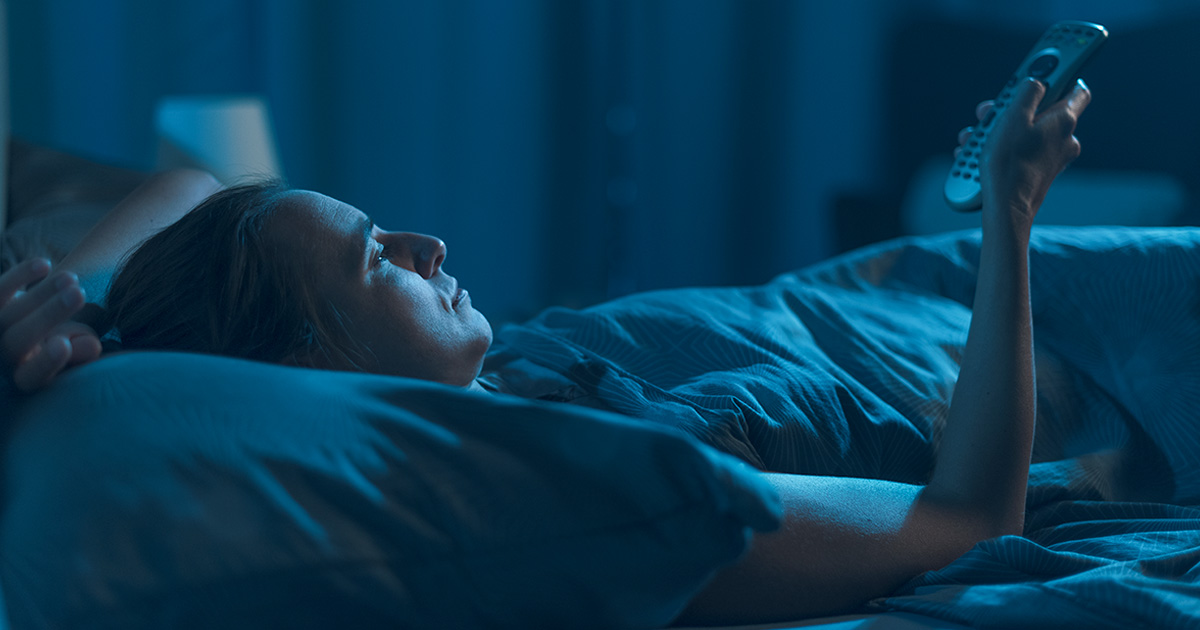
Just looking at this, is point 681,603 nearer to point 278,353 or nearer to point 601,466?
point 601,466

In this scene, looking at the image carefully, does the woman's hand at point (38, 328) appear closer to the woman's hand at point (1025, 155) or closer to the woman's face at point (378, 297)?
the woman's face at point (378, 297)

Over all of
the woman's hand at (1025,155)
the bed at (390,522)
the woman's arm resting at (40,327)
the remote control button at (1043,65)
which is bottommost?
the bed at (390,522)

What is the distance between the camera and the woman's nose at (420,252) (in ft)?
2.55

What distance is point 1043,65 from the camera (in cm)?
90

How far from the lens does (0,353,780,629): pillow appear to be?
0.43 m

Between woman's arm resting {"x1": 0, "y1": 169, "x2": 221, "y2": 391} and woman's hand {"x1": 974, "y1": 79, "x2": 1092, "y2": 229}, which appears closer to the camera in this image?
woman's arm resting {"x1": 0, "y1": 169, "x2": 221, "y2": 391}

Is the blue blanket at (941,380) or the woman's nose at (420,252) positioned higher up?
the woman's nose at (420,252)

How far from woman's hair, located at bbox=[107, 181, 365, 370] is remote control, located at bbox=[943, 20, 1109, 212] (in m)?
0.65

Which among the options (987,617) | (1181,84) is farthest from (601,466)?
(1181,84)

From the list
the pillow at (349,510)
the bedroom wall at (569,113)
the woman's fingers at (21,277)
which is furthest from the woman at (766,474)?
the bedroom wall at (569,113)

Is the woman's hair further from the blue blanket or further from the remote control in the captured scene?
the remote control

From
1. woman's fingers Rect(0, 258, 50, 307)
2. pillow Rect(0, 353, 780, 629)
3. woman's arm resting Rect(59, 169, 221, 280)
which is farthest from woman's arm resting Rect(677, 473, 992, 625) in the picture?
woman's arm resting Rect(59, 169, 221, 280)

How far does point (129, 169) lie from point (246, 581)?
979 millimetres

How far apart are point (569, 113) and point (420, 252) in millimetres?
1909
